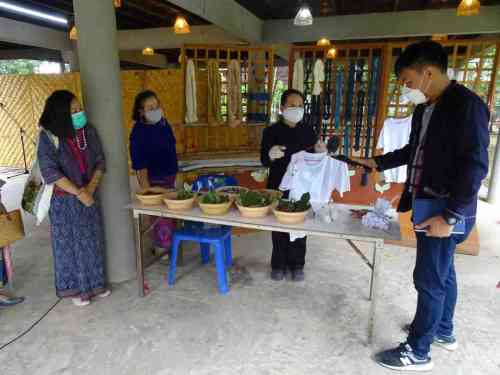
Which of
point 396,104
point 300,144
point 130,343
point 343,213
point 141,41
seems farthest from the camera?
point 141,41

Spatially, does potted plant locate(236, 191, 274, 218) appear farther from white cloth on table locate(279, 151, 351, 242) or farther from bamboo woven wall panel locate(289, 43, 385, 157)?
bamboo woven wall panel locate(289, 43, 385, 157)

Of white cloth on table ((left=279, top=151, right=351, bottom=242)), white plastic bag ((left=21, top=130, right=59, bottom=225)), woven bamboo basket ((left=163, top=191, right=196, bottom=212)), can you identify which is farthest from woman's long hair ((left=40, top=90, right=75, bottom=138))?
white cloth on table ((left=279, top=151, right=351, bottom=242))

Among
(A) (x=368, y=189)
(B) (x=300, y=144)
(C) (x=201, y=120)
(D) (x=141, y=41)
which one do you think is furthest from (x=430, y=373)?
(D) (x=141, y=41)

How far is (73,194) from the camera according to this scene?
7.95 ft

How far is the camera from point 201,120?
5.10m

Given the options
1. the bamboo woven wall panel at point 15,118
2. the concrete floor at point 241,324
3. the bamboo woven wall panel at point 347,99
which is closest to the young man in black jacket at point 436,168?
the concrete floor at point 241,324

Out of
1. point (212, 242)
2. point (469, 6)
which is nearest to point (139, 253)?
point (212, 242)

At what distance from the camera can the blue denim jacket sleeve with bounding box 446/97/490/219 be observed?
1.57m

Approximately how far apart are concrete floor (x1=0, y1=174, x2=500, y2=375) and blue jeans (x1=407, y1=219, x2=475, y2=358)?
9.2 inches

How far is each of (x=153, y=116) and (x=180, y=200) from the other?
0.88 metres

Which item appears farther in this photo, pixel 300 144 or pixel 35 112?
pixel 35 112

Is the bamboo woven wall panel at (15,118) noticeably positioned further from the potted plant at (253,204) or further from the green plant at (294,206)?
the green plant at (294,206)

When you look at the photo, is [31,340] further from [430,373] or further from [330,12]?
[330,12]

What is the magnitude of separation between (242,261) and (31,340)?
5.63 feet
